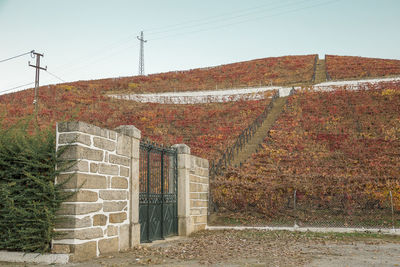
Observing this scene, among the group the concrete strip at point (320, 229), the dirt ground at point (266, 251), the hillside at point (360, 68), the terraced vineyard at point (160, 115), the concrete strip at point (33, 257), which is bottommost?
the dirt ground at point (266, 251)

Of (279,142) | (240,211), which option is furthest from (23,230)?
(279,142)

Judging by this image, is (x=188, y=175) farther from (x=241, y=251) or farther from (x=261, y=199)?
(x=241, y=251)

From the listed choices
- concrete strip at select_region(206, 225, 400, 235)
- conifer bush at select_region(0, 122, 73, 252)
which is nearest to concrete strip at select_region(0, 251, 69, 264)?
conifer bush at select_region(0, 122, 73, 252)

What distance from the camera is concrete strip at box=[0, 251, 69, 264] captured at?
21.2 ft

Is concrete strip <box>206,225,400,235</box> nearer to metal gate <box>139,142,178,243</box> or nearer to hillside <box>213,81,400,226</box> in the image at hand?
hillside <box>213,81,400,226</box>

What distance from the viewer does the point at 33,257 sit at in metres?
6.54

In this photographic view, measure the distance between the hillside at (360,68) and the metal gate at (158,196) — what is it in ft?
94.3

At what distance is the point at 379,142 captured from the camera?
19.8 metres

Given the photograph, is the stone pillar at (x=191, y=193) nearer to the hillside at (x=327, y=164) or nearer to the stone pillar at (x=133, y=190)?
the hillside at (x=327, y=164)

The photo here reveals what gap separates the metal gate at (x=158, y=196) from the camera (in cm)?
942

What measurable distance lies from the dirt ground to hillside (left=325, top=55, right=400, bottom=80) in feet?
91.3

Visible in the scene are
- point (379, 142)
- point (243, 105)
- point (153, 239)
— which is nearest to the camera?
point (153, 239)

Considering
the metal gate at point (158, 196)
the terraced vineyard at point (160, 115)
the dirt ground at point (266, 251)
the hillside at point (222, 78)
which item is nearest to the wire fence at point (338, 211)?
the dirt ground at point (266, 251)

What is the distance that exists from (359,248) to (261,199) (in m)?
4.79
